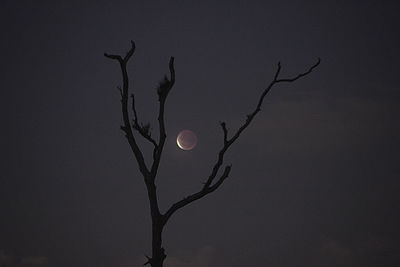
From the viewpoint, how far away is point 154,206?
13.4m

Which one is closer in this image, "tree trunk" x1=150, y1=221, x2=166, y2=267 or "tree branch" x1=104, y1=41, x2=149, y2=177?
"tree trunk" x1=150, y1=221, x2=166, y2=267

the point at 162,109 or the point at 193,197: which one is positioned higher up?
the point at 162,109

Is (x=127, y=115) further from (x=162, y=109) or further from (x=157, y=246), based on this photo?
(x=157, y=246)

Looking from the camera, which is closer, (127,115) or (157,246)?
(157,246)

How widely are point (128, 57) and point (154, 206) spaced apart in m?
4.36

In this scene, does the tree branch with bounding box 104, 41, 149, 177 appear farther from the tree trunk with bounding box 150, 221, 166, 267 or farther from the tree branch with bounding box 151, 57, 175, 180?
the tree trunk with bounding box 150, 221, 166, 267

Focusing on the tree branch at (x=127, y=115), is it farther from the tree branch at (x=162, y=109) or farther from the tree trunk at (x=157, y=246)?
the tree trunk at (x=157, y=246)

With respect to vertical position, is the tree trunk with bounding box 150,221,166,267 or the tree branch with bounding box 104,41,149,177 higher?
the tree branch with bounding box 104,41,149,177

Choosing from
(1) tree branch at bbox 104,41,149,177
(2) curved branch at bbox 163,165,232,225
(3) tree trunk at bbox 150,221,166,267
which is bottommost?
(3) tree trunk at bbox 150,221,166,267

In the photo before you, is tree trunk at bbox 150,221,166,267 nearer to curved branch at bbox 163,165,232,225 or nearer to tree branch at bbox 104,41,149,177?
curved branch at bbox 163,165,232,225

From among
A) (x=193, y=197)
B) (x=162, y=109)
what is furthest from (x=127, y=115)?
(x=193, y=197)

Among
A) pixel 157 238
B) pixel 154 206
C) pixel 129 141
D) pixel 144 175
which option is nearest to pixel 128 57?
pixel 129 141

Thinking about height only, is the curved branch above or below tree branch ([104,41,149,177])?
below

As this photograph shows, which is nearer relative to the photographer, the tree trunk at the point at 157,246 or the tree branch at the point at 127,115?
the tree trunk at the point at 157,246
